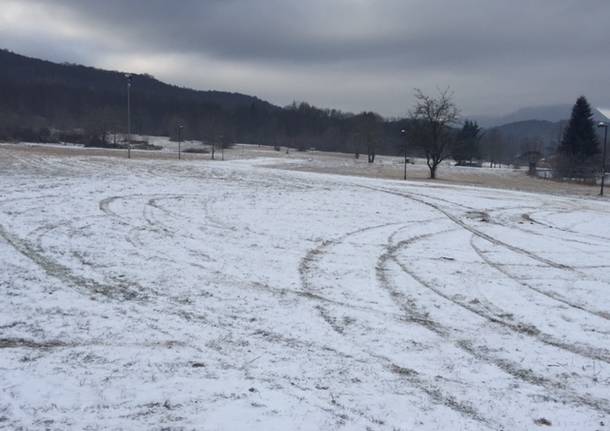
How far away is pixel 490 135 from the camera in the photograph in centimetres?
13850

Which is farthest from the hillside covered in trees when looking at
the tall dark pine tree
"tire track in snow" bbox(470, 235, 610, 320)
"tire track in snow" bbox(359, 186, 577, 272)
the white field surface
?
the white field surface

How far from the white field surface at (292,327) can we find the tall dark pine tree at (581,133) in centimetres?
6125

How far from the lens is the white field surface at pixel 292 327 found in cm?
500

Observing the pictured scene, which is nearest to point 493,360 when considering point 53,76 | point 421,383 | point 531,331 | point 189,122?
point 421,383

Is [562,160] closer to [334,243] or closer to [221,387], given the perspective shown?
[334,243]

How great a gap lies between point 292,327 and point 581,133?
7402 centimetres

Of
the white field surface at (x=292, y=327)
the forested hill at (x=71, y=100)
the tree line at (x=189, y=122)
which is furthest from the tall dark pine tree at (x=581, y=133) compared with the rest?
the forested hill at (x=71, y=100)

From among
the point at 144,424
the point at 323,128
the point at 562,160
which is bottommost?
the point at 144,424

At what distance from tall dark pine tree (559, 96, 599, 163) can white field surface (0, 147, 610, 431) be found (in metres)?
61.2

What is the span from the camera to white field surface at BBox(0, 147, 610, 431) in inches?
197

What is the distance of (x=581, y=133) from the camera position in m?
69.9

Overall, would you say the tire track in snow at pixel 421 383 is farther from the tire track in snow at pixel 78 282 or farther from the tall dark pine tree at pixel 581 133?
the tall dark pine tree at pixel 581 133

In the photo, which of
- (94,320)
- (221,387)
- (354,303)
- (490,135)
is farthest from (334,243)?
(490,135)

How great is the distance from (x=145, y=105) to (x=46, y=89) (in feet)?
98.5
